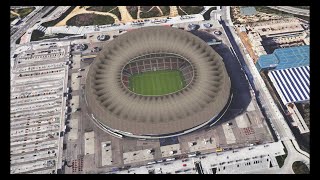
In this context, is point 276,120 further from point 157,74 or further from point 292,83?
point 157,74

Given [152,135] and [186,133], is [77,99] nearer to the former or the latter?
[152,135]

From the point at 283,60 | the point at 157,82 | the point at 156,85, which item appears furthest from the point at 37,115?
the point at 283,60

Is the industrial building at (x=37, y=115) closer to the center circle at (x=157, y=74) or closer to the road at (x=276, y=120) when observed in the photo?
the center circle at (x=157, y=74)

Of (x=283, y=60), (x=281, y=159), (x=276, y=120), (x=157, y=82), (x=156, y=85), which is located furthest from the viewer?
(x=283, y=60)

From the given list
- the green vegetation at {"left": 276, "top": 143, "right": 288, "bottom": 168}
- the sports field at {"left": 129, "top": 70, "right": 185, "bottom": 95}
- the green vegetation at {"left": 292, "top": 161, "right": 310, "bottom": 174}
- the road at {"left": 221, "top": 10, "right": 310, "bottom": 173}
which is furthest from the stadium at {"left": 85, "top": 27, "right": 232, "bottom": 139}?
the green vegetation at {"left": 292, "top": 161, "right": 310, "bottom": 174}

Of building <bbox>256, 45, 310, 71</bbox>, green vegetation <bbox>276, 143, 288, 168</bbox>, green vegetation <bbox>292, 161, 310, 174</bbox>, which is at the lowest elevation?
green vegetation <bbox>292, 161, 310, 174</bbox>

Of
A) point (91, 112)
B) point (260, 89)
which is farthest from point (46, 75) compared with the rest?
point (260, 89)

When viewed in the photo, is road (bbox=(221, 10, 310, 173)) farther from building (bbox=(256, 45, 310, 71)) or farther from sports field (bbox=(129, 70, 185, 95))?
sports field (bbox=(129, 70, 185, 95))
